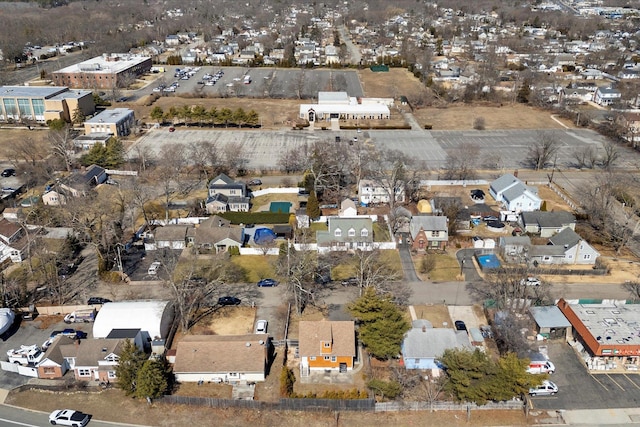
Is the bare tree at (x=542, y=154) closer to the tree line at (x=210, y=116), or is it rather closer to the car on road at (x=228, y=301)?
the tree line at (x=210, y=116)

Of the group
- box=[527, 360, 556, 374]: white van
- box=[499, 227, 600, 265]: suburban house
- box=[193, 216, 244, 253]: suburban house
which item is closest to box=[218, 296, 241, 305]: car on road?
box=[193, 216, 244, 253]: suburban house

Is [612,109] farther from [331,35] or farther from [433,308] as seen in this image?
[331,35]

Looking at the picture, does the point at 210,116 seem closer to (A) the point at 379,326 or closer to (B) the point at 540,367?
(A) the point at 379,326

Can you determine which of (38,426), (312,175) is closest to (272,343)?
(38,426)

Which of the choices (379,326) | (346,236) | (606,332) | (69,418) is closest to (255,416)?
(379,326)

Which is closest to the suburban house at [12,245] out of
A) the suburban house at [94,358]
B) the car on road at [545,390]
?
the suburban house at [94,358]
